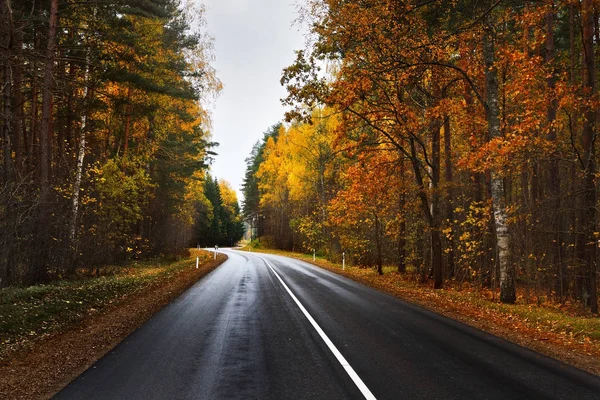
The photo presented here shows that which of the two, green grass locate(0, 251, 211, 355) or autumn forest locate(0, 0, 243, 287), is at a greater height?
autumn forest locate(0, 0, 243, 287)

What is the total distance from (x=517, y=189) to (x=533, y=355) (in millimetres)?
18142

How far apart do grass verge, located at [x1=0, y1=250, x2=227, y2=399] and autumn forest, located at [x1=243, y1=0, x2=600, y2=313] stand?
7974 millimetres

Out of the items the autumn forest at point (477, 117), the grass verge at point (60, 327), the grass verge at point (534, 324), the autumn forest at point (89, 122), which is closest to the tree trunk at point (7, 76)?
the autumn forest at point (89, 122)

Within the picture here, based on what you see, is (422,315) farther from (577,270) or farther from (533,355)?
(577,270)

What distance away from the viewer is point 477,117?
1448 centimetres

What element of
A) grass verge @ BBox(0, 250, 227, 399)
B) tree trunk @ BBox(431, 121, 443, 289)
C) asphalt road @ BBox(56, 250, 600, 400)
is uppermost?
tree trunk @ BBox(431, 121, 443, 289)

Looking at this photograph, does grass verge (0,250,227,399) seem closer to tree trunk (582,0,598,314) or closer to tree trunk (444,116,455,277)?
tree trunk (444,116,455,277)

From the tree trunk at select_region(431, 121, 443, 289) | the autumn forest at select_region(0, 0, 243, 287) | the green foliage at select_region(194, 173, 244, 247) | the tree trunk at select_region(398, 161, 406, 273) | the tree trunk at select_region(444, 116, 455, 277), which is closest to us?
the autumn forest at select_region(0, 0, 243, 287)

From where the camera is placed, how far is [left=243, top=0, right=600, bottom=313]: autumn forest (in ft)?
36.2

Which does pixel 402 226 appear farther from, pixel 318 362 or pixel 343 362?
pixel 318 362

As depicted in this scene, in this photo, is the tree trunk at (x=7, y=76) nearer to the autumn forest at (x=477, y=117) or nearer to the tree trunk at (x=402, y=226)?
the autumn forest at (x=477, y=117)

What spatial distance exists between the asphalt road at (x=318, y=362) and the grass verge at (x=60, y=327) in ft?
1.33

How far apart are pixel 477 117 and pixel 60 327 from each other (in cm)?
1445


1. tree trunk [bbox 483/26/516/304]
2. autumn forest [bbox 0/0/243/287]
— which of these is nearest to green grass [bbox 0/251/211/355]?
autumn forest [bbox 0/0/243/287]
